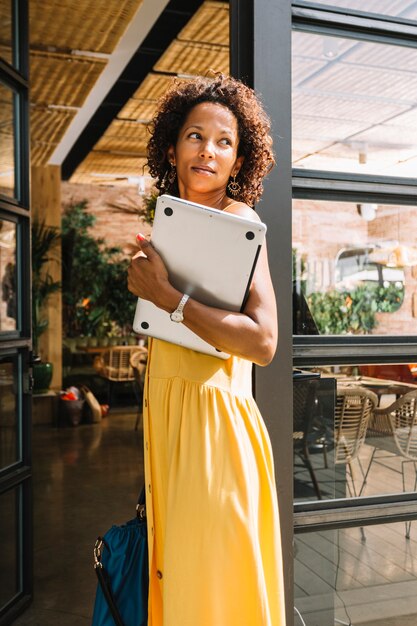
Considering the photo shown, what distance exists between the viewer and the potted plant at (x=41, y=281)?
7766 millimetres

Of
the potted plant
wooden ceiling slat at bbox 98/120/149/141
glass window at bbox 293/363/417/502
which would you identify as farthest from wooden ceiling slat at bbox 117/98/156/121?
glass window at bbox 293/363/417/502

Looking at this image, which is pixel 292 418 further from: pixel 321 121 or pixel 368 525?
pixel 321 121

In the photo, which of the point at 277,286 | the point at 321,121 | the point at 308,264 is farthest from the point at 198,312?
the point at 321,121

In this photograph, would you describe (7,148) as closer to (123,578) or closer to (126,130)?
(123,578)

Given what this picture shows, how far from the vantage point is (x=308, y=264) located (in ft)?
6.57

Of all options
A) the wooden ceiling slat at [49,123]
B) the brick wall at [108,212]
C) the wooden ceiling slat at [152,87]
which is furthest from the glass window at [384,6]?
the brick wall at [108,212]

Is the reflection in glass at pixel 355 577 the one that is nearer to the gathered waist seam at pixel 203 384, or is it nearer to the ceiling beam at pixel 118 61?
the gathered waist seam at pixel 203 384

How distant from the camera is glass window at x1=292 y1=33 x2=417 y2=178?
1.97 metres

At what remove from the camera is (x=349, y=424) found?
204cm

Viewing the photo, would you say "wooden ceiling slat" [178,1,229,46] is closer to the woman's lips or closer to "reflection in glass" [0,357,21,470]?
"reflection in glass" [0,357,21,470]

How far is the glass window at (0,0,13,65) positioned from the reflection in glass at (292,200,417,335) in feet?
4.90

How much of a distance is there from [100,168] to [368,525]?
317 inches

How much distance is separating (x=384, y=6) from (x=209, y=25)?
8.32 feet

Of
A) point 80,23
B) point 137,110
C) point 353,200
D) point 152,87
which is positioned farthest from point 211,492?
point 137,110
